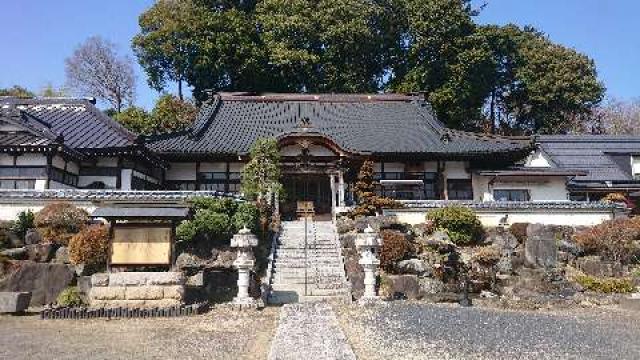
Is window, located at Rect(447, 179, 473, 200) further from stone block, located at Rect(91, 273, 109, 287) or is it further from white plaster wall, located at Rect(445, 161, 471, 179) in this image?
stone block, located at Rect(91, 273, 109, 287)

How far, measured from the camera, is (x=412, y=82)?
44.5 m

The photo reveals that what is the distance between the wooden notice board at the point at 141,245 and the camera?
15906 millimetres

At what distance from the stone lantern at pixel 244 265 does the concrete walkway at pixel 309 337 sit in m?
2.09

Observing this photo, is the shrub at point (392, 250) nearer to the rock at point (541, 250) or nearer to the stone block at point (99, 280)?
the rock at point (541, 250)

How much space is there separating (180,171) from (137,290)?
15224 millimetres

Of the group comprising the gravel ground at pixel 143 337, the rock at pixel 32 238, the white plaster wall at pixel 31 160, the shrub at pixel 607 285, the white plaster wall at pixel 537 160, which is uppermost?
the white plaster wall at pixel 537 160

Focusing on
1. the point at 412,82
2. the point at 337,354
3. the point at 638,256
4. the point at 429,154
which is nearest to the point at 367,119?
the point at 429,154

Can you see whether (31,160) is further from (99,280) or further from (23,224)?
(99,280)

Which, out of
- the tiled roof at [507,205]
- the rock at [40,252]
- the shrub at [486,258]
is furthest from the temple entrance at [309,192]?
Result: the rock at [40,252]

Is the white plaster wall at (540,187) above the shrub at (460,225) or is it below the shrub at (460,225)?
above

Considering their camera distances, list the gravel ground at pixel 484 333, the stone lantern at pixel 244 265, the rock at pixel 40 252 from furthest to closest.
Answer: the rock at pixel 40 252
the stone lantern at pixel 244 265
the gravel ground at pixel 484 333

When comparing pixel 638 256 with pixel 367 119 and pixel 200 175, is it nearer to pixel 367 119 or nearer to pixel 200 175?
pixel 367 119

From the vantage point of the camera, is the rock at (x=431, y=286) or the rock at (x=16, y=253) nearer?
the rock at (x=431, y=286)

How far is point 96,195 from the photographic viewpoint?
847 inches
